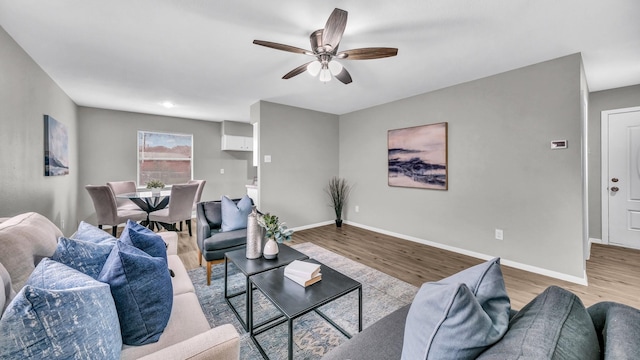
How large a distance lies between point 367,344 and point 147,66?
3.43 metres

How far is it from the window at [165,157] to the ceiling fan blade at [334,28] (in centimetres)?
487

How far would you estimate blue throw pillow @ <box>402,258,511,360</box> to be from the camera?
658 mm

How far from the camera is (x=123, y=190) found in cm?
461

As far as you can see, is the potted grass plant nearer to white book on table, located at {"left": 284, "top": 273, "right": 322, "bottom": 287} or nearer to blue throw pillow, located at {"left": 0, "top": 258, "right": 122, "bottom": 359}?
white book on table, located at {"left": 284, "top": 273, "right": 322, "bottom": 287}

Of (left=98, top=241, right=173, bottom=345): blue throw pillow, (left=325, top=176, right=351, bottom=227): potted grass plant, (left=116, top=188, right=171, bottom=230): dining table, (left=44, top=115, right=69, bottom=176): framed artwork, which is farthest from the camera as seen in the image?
(left=325, top=176, right=351, bottom=227): potted grass plant

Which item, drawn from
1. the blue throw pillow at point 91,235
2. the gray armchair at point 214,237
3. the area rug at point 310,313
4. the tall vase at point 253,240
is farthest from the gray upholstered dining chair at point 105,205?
the tall vase at point 253,240

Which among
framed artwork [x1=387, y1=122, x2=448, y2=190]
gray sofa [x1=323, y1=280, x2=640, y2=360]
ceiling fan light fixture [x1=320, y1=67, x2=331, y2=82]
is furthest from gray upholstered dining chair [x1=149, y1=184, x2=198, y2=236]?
gray sofa [x1=323, y1=280, x2=640, y2=360]

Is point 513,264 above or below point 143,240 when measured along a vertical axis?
below

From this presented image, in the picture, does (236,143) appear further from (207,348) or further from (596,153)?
(596,153)

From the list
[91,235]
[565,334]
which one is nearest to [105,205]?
[91,235]

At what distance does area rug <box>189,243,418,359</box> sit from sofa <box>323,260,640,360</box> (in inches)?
43.4

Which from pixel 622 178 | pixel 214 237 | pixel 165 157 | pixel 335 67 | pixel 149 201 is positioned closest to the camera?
pixel 335 67

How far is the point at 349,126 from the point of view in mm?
5027

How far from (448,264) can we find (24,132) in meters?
4.79
